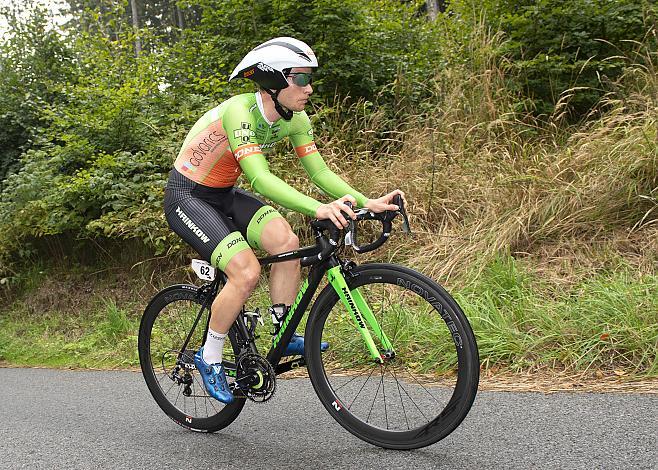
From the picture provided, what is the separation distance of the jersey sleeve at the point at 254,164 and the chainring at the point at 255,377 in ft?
3.02

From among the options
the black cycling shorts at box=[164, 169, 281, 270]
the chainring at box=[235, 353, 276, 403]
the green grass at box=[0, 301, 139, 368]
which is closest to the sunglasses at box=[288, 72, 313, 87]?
the black cycling shorts at box=[164, 169, 281, 270]

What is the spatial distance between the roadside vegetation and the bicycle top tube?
5.71 ft

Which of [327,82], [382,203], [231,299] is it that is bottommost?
[231,299]

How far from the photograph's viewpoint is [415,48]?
11156 mm

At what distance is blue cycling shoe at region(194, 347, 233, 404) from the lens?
3975 mm

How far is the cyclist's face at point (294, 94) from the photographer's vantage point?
3.86 meters

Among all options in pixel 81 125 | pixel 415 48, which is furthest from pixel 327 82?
pixel 81 125

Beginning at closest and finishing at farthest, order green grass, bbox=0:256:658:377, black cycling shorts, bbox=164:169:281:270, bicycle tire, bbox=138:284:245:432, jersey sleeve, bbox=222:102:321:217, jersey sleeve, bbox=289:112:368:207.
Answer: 1. jersey sleeve, bbox=222:102:321:217
2. black cycling shorts, bbox=164:169:281:270
3. jersey sleeve, bbox=289:112:368:207
4. bicycle tire, bbox=138:284:245:432
5. green grass, bbox=0:256:658:377

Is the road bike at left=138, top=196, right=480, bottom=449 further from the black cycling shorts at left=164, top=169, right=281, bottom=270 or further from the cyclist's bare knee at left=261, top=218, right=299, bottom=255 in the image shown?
the black cycling shorts at left=164, top=169, right=281, bottom=270

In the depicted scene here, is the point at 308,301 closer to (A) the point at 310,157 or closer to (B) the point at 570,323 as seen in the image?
(A) the point at 310,157

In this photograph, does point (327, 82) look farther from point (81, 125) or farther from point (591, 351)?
point (591, 351)

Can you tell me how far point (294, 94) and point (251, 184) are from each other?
0.57 meters

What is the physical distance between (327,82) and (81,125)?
360cm

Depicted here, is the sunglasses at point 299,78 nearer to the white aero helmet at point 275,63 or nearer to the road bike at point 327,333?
the white aero helmet at point 275,63
